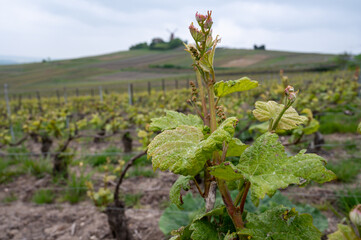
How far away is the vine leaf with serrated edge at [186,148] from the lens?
634 mm

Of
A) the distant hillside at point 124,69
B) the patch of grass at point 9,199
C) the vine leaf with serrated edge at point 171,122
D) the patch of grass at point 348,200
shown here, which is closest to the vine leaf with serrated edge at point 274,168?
the vine leaf with serrated edge at point 171,122

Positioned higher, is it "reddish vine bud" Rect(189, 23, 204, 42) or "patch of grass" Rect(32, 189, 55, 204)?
"reddish vine bud" Rect(189, 23, 204, 42)

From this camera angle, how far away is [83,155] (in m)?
4.98

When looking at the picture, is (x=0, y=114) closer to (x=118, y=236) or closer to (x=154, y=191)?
(x=154, y=191)

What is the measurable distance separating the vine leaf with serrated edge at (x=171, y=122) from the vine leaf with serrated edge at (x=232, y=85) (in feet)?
0.46

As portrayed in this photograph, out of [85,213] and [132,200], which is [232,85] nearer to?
[132,200]

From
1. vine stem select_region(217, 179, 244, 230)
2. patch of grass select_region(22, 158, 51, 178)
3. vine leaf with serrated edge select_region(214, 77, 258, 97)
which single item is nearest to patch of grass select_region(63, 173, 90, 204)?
patch of grass select_region(22, 158, 51, 178)

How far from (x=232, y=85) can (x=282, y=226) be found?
45 cm

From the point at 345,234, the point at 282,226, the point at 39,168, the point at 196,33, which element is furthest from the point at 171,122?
the point at 39,168

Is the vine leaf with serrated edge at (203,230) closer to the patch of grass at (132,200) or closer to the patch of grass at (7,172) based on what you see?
the patch of grass at (132,200)

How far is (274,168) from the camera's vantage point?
0.67 metres

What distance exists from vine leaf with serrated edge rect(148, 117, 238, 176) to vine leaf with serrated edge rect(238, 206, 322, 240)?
0.85 ft

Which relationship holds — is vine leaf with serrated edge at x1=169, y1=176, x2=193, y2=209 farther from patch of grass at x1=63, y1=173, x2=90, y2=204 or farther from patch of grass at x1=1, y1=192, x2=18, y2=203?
patch of grass at x1=1, y1=192, x2=18, y2=203

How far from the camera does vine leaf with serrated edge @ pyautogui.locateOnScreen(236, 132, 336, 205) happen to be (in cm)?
61
